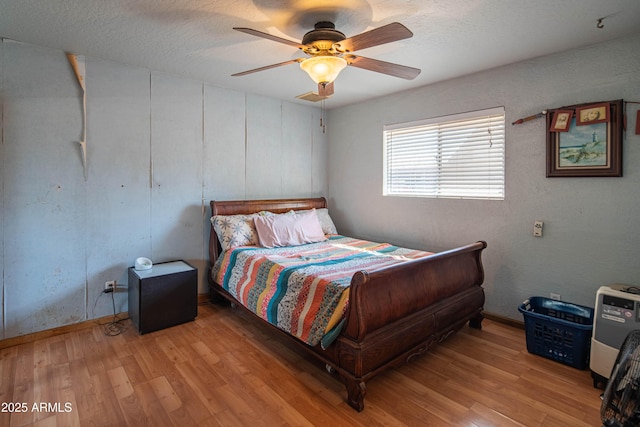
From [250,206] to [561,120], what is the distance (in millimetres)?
3126

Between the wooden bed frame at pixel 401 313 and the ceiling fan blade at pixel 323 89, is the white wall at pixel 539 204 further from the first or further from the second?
the ceiling fan blade at pixel 323 89

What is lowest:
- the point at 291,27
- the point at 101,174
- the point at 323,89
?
the point at 101,174

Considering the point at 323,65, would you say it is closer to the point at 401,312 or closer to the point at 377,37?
the point at 377,37

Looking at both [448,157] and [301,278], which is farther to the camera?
[448,157]

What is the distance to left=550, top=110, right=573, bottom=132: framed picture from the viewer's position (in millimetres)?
2607

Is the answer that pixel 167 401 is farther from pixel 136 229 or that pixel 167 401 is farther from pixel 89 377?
pixel 136 229

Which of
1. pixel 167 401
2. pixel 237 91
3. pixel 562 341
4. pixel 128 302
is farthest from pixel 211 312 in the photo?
pixel 562 341

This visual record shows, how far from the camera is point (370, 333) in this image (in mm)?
1993

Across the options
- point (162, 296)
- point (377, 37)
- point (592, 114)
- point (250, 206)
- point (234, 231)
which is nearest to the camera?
point (377, 37)

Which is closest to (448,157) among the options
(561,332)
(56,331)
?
(561,332)

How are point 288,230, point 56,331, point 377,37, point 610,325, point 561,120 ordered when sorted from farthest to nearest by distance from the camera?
1. point 288,230
2. point 56,331
3. point 561,120
4. point 610,325
5. point 377,37

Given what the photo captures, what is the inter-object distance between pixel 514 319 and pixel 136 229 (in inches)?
147

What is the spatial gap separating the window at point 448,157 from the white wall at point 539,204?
0.10 meters

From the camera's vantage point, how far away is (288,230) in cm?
359
